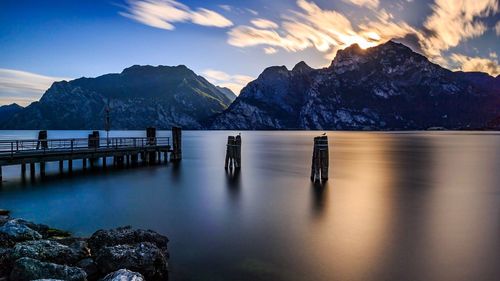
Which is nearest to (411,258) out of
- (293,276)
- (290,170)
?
(293,276)

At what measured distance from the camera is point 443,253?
14.1m

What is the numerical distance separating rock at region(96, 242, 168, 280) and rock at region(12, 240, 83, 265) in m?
0.85

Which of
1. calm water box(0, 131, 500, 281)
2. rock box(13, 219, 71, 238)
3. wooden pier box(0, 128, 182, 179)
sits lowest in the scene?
calm water box(0, 131, 500, 281)

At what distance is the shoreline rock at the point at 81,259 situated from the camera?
31.5ft

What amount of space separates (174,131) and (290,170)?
16.9m

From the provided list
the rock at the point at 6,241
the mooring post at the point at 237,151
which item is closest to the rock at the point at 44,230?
the rock at the point at 6,241

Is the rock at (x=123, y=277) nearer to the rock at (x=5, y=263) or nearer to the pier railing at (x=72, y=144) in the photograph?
the rock at (x=5, y=263)

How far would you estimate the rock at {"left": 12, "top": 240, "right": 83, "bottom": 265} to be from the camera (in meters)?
10.7

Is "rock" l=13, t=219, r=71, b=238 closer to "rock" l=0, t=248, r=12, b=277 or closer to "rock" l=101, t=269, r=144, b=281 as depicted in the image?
"rock" l=0, t=248, r=12, b=277

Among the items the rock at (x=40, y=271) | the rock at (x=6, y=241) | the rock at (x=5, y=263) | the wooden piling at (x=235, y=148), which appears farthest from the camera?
the wooden piling at (x=235, y=148)

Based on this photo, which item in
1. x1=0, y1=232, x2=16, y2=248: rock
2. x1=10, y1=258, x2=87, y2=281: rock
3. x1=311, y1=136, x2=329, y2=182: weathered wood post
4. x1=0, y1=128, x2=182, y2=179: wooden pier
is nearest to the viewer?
x1=10, y1=258, x2=87, y2=281: rock

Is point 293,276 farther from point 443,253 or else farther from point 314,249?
point 443,253

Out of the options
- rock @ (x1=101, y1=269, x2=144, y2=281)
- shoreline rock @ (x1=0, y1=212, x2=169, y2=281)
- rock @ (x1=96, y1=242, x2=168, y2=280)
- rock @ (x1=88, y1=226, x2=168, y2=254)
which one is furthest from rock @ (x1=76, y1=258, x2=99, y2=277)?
rock @ (x1=101, y1=269, x2=144, y2=281)

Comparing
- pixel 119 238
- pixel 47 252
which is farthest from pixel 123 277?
pixel 119 238
